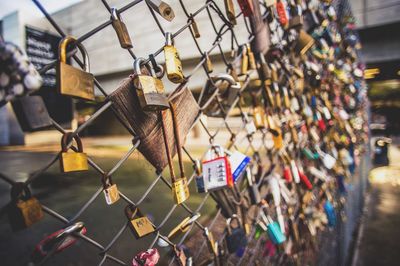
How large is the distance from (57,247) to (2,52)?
29cm

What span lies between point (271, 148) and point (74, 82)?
3.12 ft

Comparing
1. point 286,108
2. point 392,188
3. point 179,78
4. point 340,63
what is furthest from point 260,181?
point 392,188

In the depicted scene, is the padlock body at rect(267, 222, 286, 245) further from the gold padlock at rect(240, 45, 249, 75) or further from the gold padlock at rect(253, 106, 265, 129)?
the gold padlock at rect(240, 45, 249, 75)

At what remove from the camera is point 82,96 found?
1.21 ft

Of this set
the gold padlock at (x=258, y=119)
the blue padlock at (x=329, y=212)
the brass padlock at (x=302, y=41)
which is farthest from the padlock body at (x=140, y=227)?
the blue padlock at (x=329, y=212)

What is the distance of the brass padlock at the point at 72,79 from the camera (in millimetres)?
336

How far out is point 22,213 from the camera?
32 cm

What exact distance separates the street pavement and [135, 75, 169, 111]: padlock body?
2.91m

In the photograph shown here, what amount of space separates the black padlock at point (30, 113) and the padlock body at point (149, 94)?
156 millimetres

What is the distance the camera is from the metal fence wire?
0.58 m

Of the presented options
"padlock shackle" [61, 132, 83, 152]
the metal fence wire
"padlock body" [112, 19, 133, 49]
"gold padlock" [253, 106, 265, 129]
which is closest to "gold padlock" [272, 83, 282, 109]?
the metal fence wire

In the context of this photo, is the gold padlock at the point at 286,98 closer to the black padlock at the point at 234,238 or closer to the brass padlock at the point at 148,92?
the black padlock at the point at 234,238

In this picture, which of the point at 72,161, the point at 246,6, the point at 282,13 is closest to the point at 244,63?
the point at 246,6

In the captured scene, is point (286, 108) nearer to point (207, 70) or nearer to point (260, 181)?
point (260, 181)
